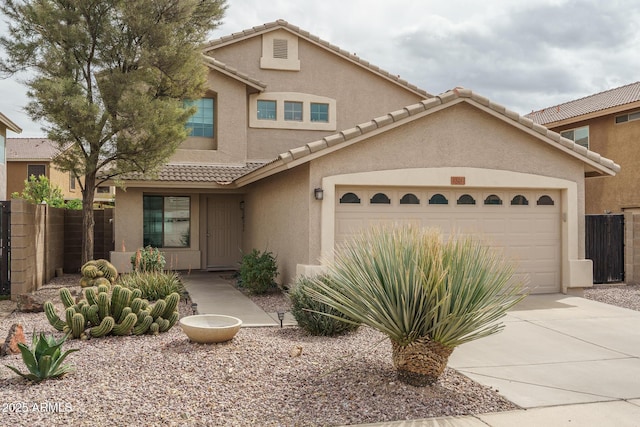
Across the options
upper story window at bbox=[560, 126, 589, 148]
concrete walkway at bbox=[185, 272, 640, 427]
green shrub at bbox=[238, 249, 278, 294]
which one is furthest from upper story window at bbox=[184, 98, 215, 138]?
upper story window at bbox=[560, 126, 589, 148]

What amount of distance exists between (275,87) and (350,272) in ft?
48.3

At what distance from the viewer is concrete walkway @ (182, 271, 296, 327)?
10153mm

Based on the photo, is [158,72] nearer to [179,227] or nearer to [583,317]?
[179,227]

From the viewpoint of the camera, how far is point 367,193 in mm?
12453

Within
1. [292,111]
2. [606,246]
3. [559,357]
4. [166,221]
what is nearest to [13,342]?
[559,357]

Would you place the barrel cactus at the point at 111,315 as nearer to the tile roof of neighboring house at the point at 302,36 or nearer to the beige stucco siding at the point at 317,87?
the beige stucco siding at the point at 317,87

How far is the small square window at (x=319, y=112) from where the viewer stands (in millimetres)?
20266

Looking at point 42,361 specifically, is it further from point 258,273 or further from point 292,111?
point 292,111

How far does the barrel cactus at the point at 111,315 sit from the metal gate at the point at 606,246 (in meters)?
11.4

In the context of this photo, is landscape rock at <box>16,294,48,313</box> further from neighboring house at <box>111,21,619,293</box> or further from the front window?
the front window

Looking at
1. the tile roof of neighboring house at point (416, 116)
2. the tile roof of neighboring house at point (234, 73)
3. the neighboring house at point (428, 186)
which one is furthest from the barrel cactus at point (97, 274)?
the tile roof of neighboring house at point (234, 73)

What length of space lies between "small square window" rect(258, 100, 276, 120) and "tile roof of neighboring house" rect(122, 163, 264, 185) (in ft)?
6.49

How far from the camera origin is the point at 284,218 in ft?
46.0

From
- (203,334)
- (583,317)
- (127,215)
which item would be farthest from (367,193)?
(127,215)
